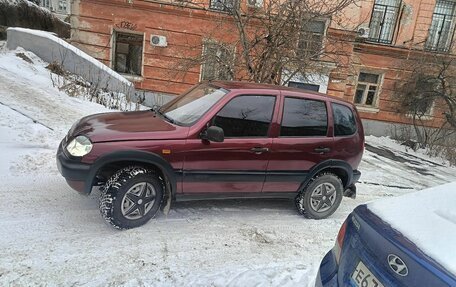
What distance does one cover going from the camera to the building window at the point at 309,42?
7.46 metres

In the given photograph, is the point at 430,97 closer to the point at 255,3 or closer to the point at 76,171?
the point at 255,3

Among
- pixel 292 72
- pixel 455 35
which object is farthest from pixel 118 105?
pixel 455 35

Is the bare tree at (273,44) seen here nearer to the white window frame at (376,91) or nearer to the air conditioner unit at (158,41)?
the air conditioner unit at (158,41)

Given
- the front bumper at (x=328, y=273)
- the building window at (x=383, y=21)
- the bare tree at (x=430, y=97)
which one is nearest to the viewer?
the front bumper at (x=328, y=273)

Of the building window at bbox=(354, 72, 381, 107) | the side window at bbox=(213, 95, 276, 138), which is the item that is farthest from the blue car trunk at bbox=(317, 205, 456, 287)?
the building window at bbox=(354, 72, 381, 107)

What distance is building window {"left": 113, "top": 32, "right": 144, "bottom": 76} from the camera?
44.2ft

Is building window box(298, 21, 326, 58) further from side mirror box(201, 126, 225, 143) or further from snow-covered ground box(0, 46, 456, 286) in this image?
side mirror box(201, 126, 225, 143)

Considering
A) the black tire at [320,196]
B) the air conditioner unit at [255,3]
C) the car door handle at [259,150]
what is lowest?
the black tire at [320,196]

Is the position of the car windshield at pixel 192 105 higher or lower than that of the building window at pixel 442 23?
lower

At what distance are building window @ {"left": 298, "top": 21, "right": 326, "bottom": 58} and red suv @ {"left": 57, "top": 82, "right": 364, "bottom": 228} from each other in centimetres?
348

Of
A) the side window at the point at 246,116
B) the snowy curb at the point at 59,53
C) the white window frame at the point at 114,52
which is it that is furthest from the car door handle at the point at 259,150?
the white window frame at the point at 114,52

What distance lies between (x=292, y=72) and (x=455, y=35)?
12.3m

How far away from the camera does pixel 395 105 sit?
1508cm

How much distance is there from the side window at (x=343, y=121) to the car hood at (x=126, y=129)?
7.00 feet
